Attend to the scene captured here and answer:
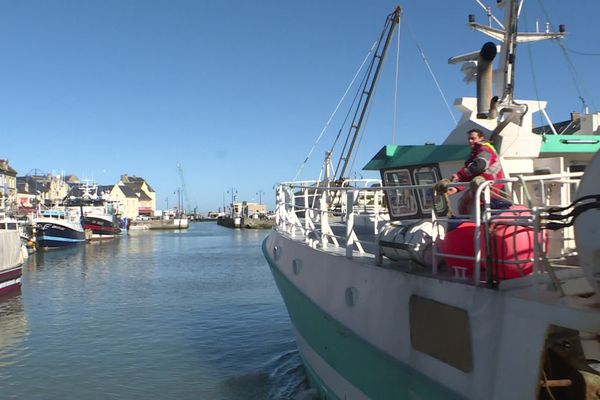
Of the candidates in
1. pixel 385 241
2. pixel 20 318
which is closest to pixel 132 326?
pixel 20 318

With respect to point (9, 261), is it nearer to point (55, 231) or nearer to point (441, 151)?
point (441, 151)

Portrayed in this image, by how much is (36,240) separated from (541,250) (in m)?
54.2

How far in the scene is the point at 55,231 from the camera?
52.1 meters

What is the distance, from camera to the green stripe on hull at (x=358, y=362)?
5051 mm

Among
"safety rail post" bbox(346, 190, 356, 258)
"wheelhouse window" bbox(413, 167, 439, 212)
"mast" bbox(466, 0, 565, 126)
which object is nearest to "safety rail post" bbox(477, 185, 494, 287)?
"safety rail post" bbox(346, 190, 356, 258)

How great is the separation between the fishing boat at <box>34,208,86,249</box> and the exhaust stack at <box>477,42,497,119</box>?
2014 inches

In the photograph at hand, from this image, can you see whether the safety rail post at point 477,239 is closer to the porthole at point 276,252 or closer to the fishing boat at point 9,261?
the porthole at point 276,252

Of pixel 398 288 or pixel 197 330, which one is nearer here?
pixel 398 288

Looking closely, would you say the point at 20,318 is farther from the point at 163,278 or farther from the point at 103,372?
the point at 163,278

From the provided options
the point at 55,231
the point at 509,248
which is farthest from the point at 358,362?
the point at 55,231

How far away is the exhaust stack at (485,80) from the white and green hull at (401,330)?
296 centimetres

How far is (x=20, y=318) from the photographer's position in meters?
17.4

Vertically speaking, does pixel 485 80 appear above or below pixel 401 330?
above

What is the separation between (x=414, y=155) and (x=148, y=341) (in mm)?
9806
